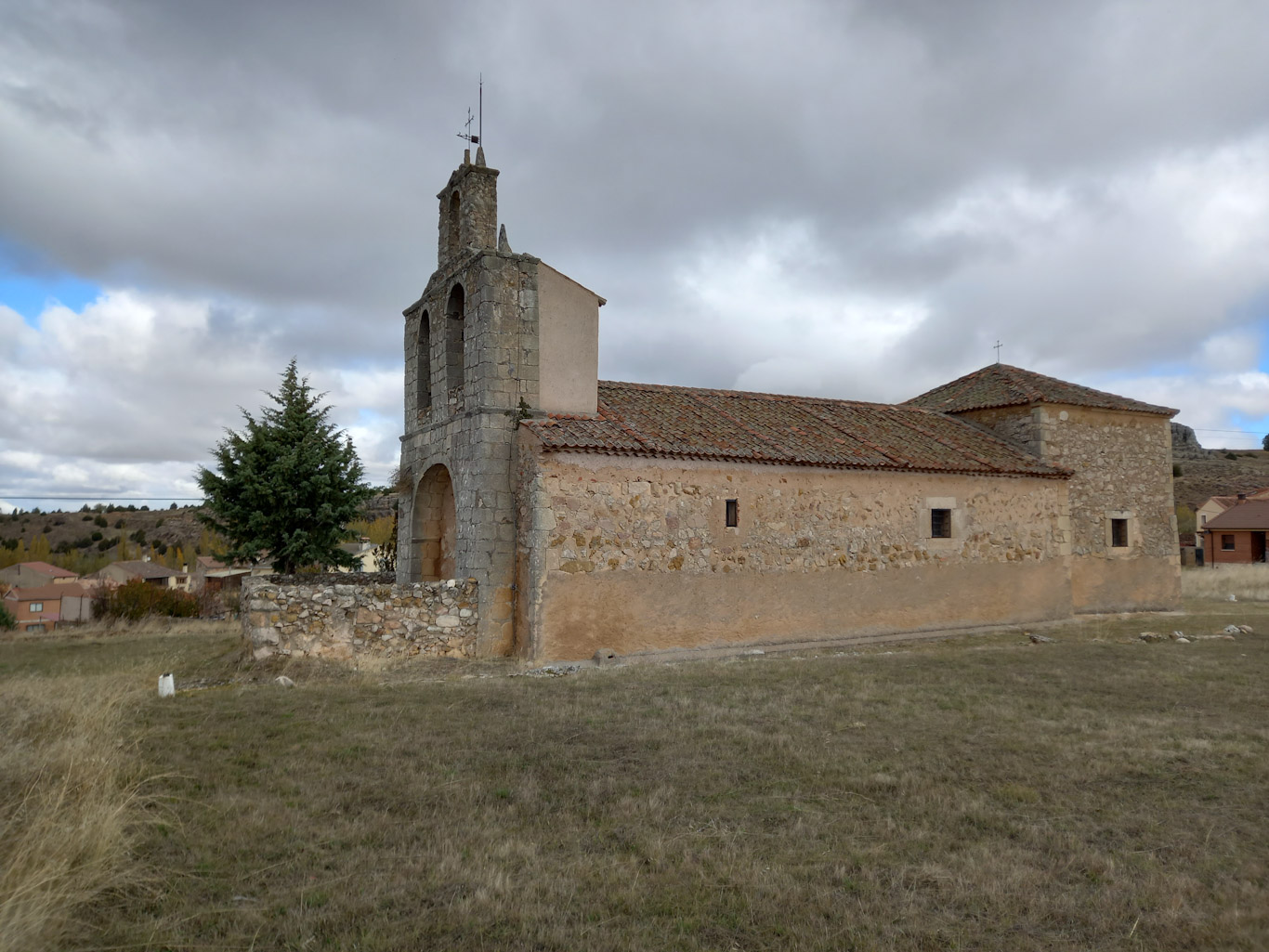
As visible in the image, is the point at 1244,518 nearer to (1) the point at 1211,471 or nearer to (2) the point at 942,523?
(1) the point at 1211,471

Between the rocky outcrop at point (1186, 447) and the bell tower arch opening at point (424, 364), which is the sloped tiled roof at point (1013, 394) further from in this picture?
the rocky outcrop at point (1186, 447)

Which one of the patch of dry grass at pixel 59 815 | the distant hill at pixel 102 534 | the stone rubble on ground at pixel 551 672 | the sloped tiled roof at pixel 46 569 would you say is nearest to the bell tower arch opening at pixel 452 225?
the stone rubble on ground at pixel 551 672

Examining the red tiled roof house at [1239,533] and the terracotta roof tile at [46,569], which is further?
the terracotta roof tile at [46,569]

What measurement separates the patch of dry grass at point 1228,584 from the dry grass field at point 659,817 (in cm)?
1693

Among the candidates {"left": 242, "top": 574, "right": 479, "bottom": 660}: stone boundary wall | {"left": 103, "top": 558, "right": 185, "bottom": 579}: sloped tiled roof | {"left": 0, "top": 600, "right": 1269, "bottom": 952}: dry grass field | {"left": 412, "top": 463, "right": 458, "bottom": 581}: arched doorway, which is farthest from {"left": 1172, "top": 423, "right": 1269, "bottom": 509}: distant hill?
{"left": 103, "top": 558, "right": 185, "bottom": 579}: sloped tiled roof

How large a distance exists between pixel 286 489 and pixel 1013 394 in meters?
16.7

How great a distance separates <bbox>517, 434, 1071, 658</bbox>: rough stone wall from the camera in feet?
39.9

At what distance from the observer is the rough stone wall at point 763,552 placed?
12.2 meters

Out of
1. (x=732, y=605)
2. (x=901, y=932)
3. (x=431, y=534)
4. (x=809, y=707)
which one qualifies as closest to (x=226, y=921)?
(x=901, y=932)

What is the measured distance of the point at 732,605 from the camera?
44.0 feet

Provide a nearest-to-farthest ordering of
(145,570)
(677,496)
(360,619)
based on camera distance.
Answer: (360,619) < (677,496) < (145,570)

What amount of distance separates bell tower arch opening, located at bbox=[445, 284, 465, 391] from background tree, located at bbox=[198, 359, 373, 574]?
616 cm

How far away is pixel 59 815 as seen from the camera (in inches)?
174

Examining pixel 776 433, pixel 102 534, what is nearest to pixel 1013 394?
pixel 776 433
